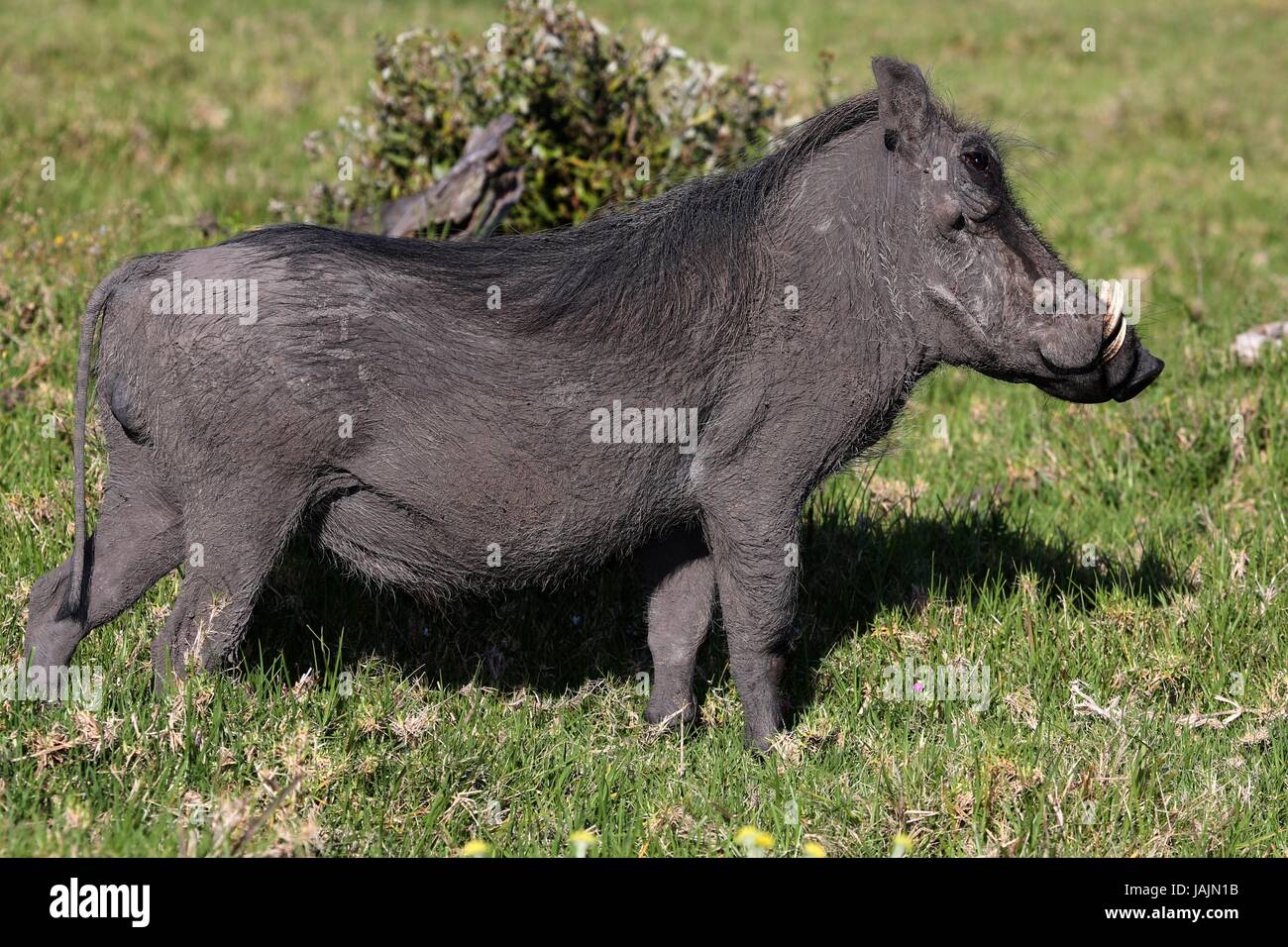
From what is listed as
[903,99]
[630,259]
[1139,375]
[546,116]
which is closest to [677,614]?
[630,259]

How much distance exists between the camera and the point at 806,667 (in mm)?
4547

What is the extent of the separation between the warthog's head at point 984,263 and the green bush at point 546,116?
9.80 feet

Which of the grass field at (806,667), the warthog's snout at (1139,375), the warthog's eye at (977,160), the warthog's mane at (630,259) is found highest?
the warthog's eye at (977,160)

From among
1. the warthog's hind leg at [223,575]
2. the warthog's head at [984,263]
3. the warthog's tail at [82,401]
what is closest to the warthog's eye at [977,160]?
the warthog's head at [984,263]

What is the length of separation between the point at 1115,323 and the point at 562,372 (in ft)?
4.75

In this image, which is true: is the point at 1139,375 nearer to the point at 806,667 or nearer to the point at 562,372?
the point at 806,667

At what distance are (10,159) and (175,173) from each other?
918mm

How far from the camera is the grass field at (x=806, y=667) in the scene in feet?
11.2

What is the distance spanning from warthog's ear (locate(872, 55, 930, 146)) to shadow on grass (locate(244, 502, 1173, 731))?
1.67 m

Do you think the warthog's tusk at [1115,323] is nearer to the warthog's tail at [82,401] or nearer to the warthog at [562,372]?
the warthog at [562,372]
